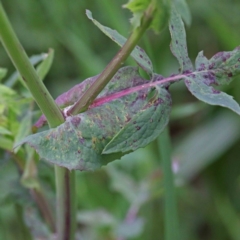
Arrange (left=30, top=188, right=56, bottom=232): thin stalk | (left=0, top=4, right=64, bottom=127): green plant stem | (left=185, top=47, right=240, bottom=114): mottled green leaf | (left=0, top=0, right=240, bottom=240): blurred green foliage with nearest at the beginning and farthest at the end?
1. (left=0, top=4, right=64, bottom=127): green plant stem
2. (left=185, top=47, right=240, bottom=114): mottled green leaf
3. (left=30, top=188, right=56, bottom=232): thin stalk
4. (left=0, top=0, right=240, bottom=240): blurred green foliage

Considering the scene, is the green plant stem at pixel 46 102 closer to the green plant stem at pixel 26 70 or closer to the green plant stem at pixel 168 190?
the green plant stem at pixel 26 70

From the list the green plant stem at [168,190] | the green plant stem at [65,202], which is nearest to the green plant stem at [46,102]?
the green plant stem at [65,202]

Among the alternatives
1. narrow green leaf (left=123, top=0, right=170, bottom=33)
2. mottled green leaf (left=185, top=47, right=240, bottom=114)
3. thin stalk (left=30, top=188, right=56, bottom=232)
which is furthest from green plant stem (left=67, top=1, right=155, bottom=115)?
thin stalk (left=30, top=188, right=56, bottom=232)

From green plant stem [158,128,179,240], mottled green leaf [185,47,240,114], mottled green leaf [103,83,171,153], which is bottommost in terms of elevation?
green plant stem [158,128,179,240]

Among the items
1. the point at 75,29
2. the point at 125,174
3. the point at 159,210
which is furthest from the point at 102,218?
the point at 75,29

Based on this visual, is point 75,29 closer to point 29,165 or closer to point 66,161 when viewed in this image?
point 29,165

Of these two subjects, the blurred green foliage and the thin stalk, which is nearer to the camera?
the thin stalk

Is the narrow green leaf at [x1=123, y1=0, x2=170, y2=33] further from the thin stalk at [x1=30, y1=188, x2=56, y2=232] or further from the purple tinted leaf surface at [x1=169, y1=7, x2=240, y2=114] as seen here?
the thin stalk at [x1=30, y1=188, x2=56, y2=232]

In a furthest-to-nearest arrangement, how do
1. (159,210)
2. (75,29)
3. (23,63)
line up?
(75,29)
(159,210)
(23,63)
